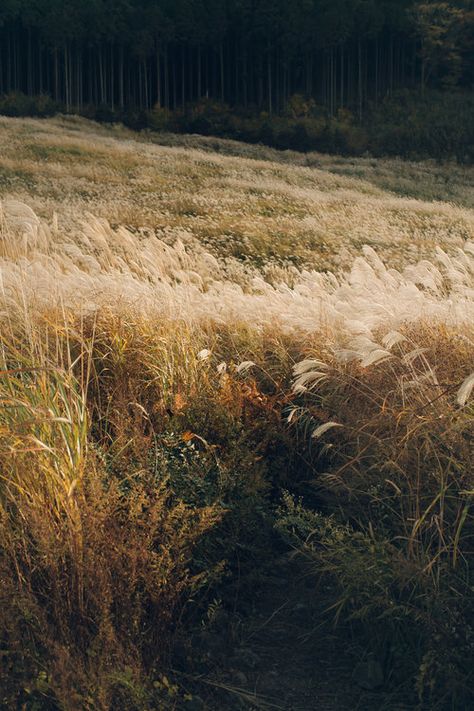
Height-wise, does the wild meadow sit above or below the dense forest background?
below

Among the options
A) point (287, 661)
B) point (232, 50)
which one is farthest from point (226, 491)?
point (232, 50)

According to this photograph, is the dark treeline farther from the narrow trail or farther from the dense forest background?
the narrow trail

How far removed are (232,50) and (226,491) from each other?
60.5m

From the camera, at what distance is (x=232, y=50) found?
59.6 m

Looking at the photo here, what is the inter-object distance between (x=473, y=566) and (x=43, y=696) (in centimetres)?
153

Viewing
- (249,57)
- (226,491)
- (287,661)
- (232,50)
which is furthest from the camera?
(232,50)

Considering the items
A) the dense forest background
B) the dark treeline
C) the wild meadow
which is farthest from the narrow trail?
the dark treeline

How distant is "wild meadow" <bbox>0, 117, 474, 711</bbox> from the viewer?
8.82 ft

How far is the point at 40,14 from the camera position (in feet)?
182

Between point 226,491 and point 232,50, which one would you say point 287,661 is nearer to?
point 226,491

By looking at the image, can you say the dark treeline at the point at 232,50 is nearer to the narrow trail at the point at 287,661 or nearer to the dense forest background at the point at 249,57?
the dense forest background at the point at 249,57

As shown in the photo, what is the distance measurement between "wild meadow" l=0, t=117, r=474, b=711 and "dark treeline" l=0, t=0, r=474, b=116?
50381 millimetres

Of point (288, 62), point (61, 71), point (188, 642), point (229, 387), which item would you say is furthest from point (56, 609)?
point (61, 71)

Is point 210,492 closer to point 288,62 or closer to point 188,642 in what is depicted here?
point 188,642
